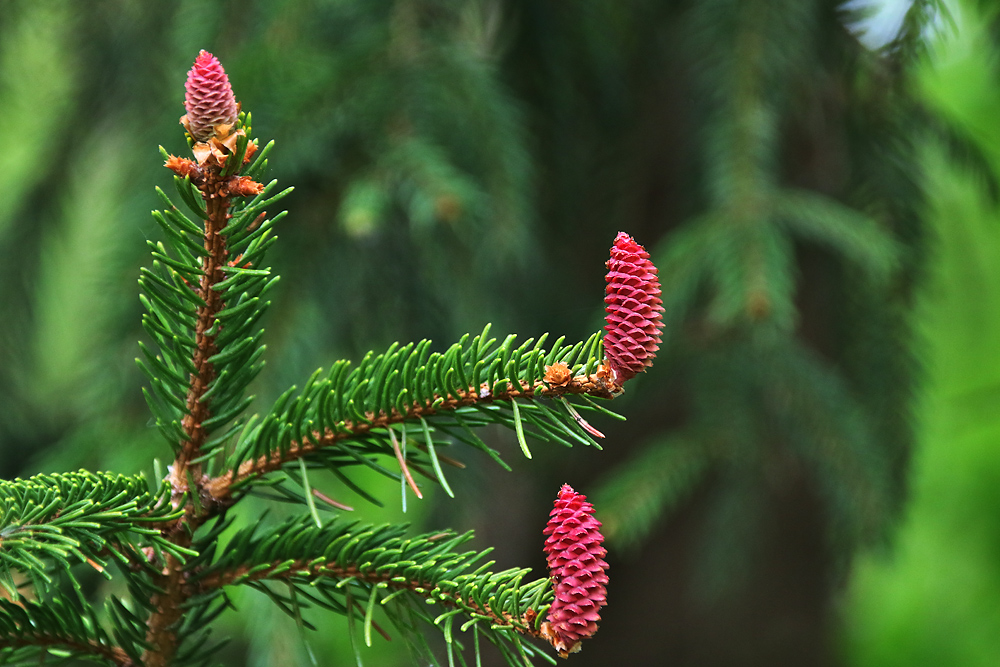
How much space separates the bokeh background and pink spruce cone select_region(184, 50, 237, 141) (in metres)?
0.57

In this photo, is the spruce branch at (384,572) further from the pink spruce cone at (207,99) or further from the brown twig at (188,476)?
the pink spruce cone at (207,99)

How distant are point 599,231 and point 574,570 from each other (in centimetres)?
137

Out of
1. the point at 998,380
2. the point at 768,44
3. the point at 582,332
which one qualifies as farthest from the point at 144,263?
the point at 998,380

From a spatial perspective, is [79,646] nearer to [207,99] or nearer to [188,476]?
[188,476]

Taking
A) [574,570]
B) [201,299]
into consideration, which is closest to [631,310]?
[574,570]

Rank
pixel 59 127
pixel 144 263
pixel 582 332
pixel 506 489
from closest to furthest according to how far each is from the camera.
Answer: pixel 144 263 < pixel 582 332 < pixel 59 127 < pixel 506 489

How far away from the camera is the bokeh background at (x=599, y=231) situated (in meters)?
1.15

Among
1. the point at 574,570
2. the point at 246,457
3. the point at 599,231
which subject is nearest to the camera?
the point at 574,570

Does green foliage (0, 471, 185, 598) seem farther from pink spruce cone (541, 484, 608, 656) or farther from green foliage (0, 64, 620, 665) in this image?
pink spruce cone (541, 484, 608, 656)

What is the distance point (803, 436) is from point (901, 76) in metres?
0.63

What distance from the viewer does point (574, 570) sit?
15.6 inches

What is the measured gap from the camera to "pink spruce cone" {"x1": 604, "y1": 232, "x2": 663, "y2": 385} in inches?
16.6

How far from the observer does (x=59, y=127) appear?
1759 millimetres

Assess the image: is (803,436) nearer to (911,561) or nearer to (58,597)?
(58,597)
